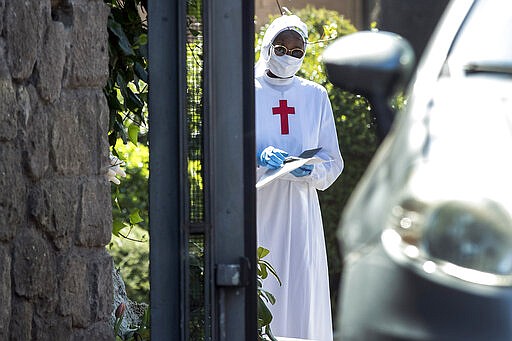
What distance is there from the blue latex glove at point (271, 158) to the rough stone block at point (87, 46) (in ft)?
8.41

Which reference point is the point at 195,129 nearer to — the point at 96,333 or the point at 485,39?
the point at 96,333

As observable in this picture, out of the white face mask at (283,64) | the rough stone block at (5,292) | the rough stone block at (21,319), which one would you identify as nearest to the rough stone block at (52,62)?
the rough stone block at (5,292)

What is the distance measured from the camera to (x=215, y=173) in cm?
477

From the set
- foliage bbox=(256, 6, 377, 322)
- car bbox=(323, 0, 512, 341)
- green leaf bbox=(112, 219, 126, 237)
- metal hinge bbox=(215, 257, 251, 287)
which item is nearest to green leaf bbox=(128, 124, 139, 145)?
green leaf bbox=(112, 219, 126, 237)

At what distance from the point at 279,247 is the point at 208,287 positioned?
3.17m

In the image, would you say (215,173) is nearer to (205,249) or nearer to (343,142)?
(205,249)

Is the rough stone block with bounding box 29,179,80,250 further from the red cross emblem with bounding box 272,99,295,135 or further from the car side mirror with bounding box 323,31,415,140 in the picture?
the red cross emblem with bounding box 272,99,295,135

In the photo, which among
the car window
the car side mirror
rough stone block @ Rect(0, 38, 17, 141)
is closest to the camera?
the car window

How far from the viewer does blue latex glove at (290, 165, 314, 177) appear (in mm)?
7702

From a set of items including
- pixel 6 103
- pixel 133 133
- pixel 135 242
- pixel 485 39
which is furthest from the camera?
pixel 135 242

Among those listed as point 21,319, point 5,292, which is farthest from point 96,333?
point 5,292

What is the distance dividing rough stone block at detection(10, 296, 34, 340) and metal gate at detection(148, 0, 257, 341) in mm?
412

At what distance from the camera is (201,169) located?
4766mm

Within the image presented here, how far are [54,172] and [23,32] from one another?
0.46 meters
